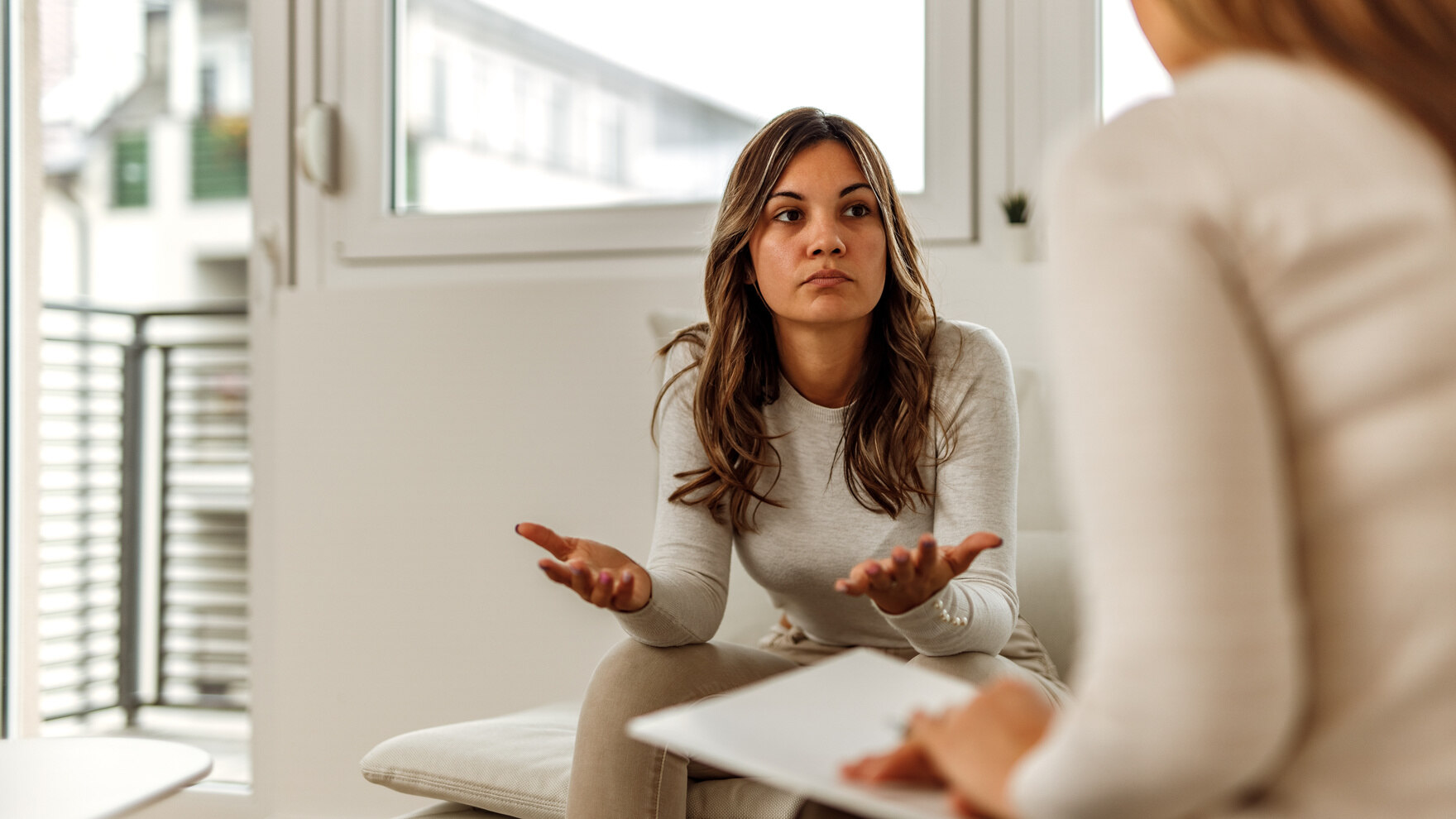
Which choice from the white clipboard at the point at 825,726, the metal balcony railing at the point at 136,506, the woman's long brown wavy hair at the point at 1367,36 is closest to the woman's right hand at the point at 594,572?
the white clipboard at the point at 825,726

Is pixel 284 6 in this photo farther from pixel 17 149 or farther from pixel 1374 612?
pixel 1374 612

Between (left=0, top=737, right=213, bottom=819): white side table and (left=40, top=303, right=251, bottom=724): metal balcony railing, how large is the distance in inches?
81.5

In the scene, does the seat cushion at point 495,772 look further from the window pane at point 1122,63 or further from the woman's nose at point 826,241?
the window pane at point 1122,63

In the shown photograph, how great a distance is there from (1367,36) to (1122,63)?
168 centimetres

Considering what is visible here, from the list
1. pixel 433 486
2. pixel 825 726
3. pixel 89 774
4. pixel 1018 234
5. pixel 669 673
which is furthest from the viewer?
pixel 433 486

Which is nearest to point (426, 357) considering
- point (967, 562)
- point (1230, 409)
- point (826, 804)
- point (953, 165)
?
point (953, 165)

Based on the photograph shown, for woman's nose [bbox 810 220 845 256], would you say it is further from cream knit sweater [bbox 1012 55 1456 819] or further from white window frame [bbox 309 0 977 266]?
cream knit sweater [bbox 1012 55 1456 819]

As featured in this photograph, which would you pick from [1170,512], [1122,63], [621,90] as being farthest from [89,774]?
[1122,63]

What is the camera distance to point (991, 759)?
0.54 meters

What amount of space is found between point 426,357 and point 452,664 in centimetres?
63

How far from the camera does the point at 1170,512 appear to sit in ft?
1.52

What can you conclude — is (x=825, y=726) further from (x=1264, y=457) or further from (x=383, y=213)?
(x=383, y=213)

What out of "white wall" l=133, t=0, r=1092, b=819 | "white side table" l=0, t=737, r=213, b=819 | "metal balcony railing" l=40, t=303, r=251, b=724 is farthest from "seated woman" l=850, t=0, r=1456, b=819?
"metal balcony railing" l=40, t=303, r=251, b=724

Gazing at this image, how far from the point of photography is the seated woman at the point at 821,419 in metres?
1.37
